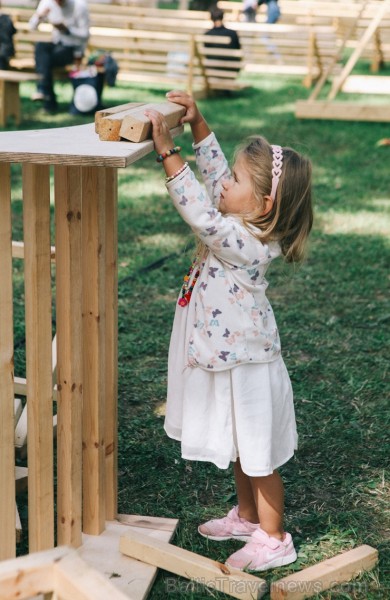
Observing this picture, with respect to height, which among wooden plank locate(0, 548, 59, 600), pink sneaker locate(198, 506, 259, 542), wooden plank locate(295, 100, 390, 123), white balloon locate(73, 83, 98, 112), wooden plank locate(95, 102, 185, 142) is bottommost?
wooden plank locate(295, 100, 390, 123)

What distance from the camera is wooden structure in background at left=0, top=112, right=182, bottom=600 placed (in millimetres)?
2334

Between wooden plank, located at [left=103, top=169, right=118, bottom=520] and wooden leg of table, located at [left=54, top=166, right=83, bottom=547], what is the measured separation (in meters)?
0.22

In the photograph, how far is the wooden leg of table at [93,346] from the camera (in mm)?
2592

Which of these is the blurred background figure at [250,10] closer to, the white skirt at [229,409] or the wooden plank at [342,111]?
the wooden plank at [342,111]

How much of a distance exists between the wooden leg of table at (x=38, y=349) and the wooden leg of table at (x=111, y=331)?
347 millimetres

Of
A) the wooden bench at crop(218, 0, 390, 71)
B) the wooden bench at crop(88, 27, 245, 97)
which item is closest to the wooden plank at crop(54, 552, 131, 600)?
the wooden bench at crop(88, 27, 245, 97)

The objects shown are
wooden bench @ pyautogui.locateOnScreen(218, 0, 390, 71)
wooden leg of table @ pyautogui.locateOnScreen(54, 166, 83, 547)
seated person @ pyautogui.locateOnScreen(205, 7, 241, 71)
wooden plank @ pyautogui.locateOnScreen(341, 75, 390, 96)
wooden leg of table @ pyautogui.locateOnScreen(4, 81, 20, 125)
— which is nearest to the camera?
wooden leg of table @ pyautogui.locateOnScreen(54, 166, 83, 547)

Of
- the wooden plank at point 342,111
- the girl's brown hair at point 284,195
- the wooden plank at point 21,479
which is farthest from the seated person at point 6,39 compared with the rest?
the girl's brown hair at point 284,195

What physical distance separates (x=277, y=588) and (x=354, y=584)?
0.29 meters

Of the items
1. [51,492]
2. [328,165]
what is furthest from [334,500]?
[328,165]

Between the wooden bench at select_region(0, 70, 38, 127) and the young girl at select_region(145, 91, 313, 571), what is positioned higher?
the young girl at select_region(145, 91, 313, 571)

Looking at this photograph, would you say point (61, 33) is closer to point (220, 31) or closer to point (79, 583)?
point (220, 31)

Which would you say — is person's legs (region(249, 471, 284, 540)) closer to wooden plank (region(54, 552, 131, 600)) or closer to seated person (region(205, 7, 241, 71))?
wooden plank (region(54, 552, 131, 600))

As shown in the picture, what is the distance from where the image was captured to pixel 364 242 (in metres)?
6.34
